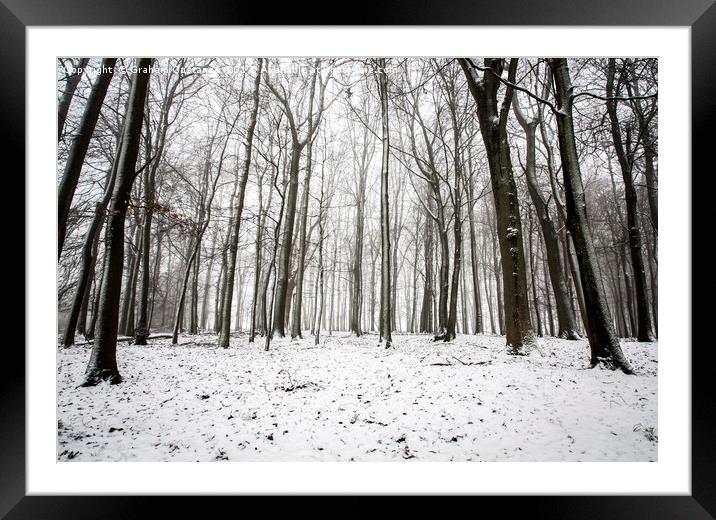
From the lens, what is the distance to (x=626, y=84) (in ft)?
11.2

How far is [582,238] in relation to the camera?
3625mm

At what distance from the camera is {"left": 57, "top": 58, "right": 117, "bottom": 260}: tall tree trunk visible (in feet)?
10.3

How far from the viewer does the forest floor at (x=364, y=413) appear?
272cm

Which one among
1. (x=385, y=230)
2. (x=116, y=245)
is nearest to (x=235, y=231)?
(x=116, y=245)

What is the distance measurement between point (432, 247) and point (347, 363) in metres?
6.16

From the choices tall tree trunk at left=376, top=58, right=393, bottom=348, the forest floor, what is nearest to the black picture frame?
the forest floor

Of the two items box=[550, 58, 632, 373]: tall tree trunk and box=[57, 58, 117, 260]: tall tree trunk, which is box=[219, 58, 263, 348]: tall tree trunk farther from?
box=[550, 58, 632, 373]: tall tree trunk

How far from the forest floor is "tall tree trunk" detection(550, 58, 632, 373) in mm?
237

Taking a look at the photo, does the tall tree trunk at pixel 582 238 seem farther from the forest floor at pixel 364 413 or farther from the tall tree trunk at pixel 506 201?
the tall tree trunk at pixel 506 201

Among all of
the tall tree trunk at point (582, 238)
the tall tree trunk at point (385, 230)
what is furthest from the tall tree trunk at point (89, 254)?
the tall tree trunk at point (582, 238)
